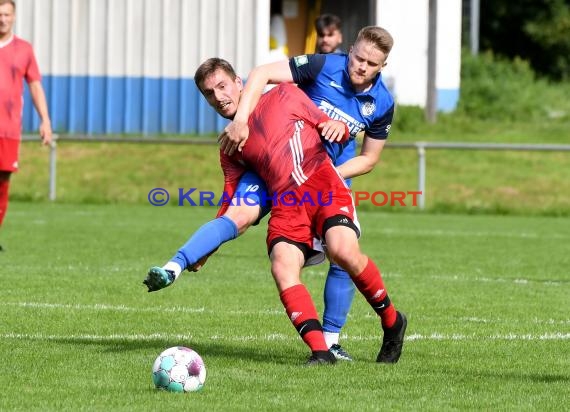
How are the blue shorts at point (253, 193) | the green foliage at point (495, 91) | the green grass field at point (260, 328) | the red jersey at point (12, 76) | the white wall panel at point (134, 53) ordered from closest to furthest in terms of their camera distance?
1. the green grass field at point (260, 328)
2. the blue shorts at point (253, 193)
3. the red jersey at point (12, 76)
4. the white wall panel at point (134, 53)
5. the green foliage at point (495, 91)

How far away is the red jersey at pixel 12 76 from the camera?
13.3 m

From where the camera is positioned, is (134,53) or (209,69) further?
(134,53)

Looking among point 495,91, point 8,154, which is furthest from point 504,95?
point 8,154

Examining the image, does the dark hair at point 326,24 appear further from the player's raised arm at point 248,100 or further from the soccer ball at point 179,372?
the soccer ball at point 179,372

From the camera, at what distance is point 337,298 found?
25.5ft

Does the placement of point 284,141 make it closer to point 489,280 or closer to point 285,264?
point 285,264

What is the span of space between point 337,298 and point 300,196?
0.81 meters

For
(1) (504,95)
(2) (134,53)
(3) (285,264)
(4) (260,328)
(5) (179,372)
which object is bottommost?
(4) (260,328)

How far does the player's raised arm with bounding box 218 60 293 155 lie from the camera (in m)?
7.04

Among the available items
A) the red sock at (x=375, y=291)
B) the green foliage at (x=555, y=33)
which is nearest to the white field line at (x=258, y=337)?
the red sock at (x=375, y=291)

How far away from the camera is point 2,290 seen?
10.2 m

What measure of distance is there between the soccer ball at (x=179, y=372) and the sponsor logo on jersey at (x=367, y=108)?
1.84 meters

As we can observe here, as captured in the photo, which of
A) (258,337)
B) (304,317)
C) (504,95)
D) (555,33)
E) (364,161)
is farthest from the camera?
(555,33)

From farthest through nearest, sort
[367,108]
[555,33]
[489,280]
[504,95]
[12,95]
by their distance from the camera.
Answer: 1. [555,33]
2. [504,95]
3. [12,95]
4. [489,280]
5. [367,108]
